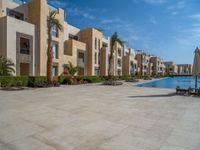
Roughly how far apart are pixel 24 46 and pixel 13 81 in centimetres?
742

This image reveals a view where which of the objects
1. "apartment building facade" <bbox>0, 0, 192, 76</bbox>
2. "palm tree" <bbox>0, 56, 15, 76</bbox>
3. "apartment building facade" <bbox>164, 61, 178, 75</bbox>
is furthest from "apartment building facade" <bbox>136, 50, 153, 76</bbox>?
"palm tree" <bbox>0, 56, 15, 76</bbox>

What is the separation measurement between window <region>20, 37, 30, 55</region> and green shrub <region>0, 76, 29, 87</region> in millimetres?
4724

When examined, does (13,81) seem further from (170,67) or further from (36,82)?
(170,67)

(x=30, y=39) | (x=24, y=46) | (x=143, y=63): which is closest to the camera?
(x=30, y=39)

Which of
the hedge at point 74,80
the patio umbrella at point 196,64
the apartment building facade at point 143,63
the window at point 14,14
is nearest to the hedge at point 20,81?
the hedge at point 74,80

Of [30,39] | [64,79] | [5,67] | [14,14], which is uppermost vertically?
[14,14]

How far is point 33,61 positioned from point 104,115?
64.1ft

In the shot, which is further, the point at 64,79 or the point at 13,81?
the point at 64,79

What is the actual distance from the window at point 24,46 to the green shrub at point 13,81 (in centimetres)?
472

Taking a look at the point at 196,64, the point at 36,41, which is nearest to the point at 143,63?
the point at 36,41

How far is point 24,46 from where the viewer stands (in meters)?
24.1

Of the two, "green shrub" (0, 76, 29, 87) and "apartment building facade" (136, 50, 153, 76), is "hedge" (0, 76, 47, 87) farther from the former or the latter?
"apartment building facade" (136, 50, 153, 76)

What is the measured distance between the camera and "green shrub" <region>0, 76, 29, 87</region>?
17.6m

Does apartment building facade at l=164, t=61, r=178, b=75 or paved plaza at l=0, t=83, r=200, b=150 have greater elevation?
apartment building facade at l=164, t=61, r=178, b=75
